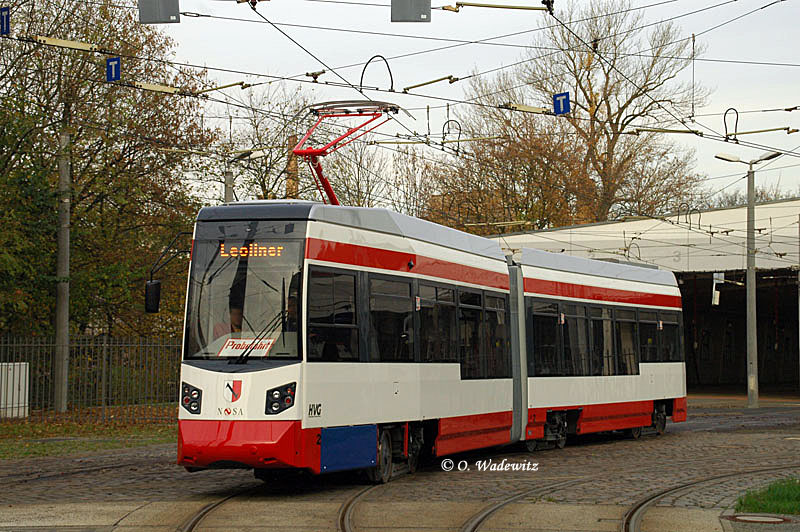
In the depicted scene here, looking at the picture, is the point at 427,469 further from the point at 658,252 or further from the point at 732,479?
the point at 658,252

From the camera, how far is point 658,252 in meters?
46.4

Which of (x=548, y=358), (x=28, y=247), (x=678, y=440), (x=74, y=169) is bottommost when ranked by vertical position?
(x=678, y=440)

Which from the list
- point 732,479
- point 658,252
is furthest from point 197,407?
point 658,252

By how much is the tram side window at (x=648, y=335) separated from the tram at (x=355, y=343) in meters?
3.61

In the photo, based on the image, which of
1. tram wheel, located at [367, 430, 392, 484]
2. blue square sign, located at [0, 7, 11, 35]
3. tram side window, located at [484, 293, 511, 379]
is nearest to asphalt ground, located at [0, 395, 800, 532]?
tram wheel, located at [367, 430, 392, 484]

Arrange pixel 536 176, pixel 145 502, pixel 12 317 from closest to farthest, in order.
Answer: pixel 145 502 < pixel 12 317 < pixel 536 176

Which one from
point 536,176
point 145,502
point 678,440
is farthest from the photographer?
point 536,176

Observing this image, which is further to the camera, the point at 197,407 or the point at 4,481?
the point at 4,481

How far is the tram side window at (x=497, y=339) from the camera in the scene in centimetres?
1661

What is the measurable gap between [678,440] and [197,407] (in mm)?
12175

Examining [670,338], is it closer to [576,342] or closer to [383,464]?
[576,342]

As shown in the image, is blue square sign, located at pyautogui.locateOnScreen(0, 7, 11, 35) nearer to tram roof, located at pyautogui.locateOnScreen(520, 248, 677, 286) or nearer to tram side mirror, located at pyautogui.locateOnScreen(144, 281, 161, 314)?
tram side mirror, located at pyautogui.locateOnScreen(144, 281, 161, 314)

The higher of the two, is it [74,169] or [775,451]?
[74,169]

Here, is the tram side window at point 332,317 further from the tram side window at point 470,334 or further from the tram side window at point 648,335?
the tram side window at point 648,335
